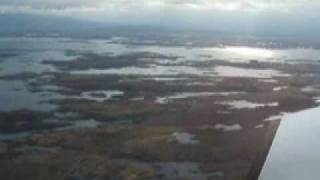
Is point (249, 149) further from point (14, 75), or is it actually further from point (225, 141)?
point (14, 75)

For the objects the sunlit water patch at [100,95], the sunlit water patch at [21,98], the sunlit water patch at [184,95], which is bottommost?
the sunlit water patch at [184,95]

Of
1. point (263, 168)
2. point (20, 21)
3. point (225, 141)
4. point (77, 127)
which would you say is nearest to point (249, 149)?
point (225, 141)

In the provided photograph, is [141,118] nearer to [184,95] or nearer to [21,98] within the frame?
[184,95]

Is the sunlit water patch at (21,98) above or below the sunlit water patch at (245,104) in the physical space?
above

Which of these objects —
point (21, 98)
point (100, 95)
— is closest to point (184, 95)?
point (100, 95)

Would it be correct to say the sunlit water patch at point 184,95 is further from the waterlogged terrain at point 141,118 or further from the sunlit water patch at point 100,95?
the sunlit water patch at point 100,95

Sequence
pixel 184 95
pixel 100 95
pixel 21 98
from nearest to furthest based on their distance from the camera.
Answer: pixel 21 98, pixel 100 95, pixel 184 95

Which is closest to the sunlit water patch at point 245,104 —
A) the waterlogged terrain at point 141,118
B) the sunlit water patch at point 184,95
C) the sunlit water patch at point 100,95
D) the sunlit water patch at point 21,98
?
the waterlogged terrain at point 141,118

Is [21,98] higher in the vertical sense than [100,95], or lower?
higher

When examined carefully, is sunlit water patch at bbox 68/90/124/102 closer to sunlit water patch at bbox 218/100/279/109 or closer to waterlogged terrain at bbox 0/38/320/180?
waterlogged terrain at bbox 0/38/320/180
